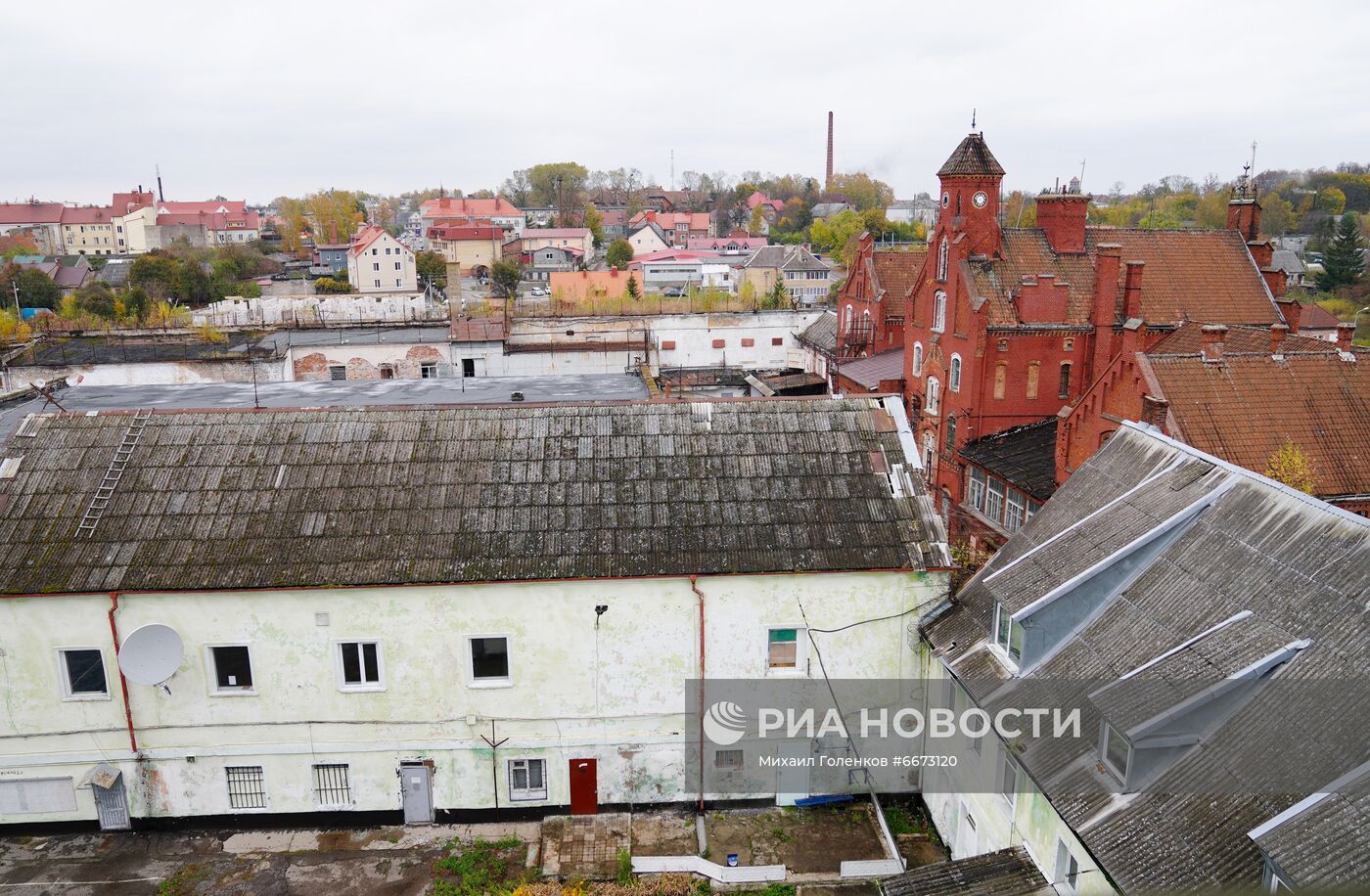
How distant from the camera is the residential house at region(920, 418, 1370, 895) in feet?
29.1

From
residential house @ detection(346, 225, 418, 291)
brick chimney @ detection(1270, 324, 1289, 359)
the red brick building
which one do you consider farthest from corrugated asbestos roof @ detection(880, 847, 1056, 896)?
residential house @ detection(346, 225, 418, 291)

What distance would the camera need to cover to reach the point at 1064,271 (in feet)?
109

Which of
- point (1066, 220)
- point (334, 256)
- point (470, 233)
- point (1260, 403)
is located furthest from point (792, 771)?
point (334, 256)

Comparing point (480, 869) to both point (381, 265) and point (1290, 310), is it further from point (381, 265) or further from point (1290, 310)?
point (381, 265)

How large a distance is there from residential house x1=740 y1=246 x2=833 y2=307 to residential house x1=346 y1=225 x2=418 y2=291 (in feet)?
114

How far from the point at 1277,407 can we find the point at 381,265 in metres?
87.6

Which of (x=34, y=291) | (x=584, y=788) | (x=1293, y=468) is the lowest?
(x=584, y=788)

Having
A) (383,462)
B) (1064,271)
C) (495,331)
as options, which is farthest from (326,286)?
(383,462)

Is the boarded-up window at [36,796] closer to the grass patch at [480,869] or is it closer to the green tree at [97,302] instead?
the grass patch at [480,869]

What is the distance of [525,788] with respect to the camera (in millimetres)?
16078

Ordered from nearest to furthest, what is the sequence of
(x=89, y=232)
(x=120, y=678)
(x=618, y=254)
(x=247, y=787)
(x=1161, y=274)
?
(x=120, y=678), (x=247, y=787), (x=1161, y=274), (x=618, y=254), (x=89, y=232)

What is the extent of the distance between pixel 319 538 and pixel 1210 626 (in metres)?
13.2

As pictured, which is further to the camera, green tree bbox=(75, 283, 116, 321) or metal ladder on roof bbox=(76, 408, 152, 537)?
green tree bbox=(75, 283, 116, 321)

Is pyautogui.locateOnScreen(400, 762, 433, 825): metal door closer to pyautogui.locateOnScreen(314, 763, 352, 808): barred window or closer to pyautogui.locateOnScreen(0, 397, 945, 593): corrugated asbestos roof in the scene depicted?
pyautogui.locateOnScreen(314, 763, 352, 808): barred window
